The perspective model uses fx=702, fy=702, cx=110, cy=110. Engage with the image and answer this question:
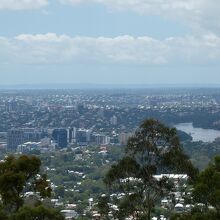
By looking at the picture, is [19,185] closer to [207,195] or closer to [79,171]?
[207,195]

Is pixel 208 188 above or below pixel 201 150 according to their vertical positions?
above

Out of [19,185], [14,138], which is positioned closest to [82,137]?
[14,138]

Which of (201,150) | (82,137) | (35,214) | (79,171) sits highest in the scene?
(35,214)

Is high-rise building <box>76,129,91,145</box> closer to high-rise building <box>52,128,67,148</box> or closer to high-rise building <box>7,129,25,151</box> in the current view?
high-rise building <box>52,128,67,148</box>

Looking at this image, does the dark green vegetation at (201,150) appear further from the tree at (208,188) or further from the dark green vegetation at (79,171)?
the tree at (208,188)

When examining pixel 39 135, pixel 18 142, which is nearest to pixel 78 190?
pixel 18 142

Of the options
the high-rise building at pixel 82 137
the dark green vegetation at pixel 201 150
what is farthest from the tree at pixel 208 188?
the high-rise building at pixel 82 137
